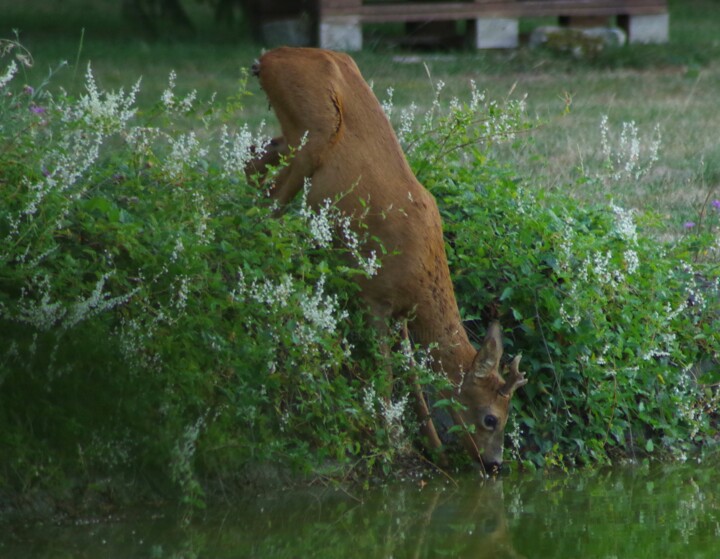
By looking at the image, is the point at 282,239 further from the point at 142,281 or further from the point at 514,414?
the point at 514,414

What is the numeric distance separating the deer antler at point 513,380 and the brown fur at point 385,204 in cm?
2

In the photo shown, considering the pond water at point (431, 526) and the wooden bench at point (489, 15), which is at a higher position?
the wooden bench at point (489, 15)

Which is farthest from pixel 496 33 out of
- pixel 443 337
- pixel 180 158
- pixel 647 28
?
pixel 443 337

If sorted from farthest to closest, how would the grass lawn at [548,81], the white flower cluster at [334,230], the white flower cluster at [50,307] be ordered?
the grass lawn at [548,81], the white flower cluster at [334,230], the white flower cluster at [50,307]

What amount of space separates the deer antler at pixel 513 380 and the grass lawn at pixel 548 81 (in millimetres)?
2533

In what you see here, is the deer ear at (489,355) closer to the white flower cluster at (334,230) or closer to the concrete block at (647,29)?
the white flower cluster at (334,230)

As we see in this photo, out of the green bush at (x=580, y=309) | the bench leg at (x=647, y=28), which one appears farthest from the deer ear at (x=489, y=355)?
the bench leg at (x=647, y=28)

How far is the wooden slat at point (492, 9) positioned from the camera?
662 inches

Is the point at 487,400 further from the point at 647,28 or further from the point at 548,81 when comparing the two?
the point at 647,28

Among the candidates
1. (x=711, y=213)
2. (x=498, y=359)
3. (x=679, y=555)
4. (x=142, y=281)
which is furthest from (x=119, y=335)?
(x=711, y=213)

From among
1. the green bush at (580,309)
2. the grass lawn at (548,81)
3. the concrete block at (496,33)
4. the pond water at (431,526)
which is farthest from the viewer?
the concrete block at (496,33)

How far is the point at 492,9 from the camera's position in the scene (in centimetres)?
1727

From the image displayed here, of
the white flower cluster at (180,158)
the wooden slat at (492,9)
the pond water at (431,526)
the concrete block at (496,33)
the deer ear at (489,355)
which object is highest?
the white flower cluster at (180,158)

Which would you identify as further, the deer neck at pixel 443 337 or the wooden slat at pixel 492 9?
the wooden slat at pixel 492 9
